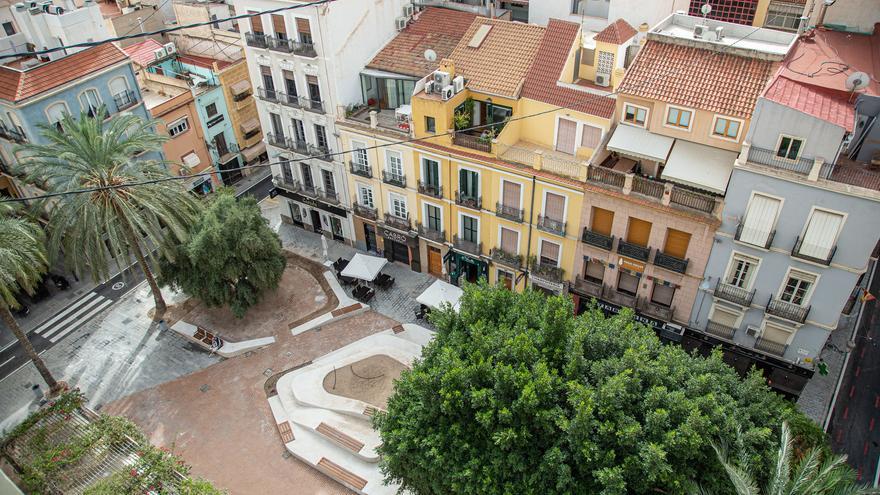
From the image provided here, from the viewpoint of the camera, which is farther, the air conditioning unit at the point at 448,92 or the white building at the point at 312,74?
the white building at the point at 312,74

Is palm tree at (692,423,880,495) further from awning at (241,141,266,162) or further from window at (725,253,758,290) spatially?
awning at (241,141,266,162)

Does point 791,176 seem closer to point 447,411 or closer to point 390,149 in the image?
point 447,411

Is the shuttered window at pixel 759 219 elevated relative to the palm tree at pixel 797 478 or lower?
elevated

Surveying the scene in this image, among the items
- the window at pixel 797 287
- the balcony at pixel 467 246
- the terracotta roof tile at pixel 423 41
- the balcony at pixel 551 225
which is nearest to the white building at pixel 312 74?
the terracotta roof tile at pixel 423 41

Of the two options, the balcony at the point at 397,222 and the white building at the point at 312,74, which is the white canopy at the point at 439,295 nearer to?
the balcony at the point at 397,222

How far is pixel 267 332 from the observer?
135ft

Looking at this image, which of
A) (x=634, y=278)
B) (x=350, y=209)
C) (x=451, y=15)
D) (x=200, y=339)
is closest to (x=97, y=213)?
(x=200, y=339)

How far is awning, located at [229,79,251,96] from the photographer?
171 ft

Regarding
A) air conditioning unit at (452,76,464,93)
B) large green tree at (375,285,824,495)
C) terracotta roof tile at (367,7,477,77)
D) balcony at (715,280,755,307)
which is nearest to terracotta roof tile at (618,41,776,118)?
balcony at (715,280,755,307)

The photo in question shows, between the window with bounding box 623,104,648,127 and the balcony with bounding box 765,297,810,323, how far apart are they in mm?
11849

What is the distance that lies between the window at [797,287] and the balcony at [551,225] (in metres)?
12.1

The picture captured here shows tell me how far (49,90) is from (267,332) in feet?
73.9

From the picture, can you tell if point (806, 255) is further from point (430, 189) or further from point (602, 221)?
point (430, 189)

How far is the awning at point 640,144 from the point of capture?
31.5m
